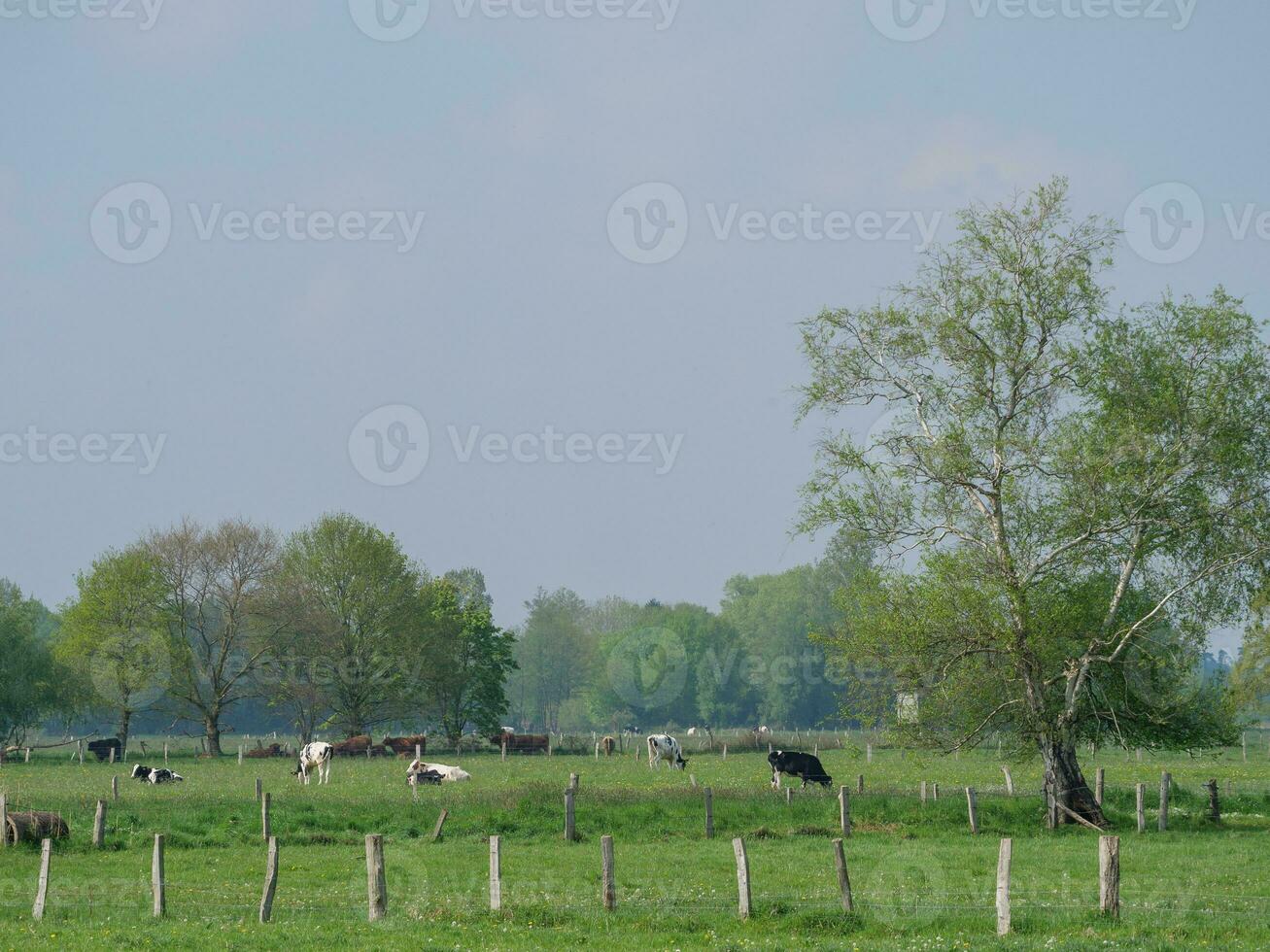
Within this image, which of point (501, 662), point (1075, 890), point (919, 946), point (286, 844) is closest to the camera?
point (919, 946)

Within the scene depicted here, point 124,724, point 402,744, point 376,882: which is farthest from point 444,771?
point 376,882

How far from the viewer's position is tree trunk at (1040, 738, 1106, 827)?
34688 mm

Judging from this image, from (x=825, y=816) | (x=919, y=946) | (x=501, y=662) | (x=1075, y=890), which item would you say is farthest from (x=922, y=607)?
(x=501, y=662)

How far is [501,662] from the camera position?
85.5 metres

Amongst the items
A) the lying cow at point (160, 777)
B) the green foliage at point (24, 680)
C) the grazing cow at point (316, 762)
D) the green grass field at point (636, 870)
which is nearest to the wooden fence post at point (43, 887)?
the green grass field at point (636, 870)

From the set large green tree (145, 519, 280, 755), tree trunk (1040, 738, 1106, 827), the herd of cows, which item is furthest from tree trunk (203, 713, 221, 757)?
tree trunk (1040, 738, 1106, 827)

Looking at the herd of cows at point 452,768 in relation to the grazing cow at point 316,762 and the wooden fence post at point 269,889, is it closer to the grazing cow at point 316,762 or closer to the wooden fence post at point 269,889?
the grazing cow at point 316,762

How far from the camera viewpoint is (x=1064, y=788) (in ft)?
114

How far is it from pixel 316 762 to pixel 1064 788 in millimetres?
32682

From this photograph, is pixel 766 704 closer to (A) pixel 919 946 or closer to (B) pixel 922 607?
(B) pixel 922 607

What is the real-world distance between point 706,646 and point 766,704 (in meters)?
8.67

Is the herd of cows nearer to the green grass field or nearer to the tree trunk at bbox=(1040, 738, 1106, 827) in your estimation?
the green grass field

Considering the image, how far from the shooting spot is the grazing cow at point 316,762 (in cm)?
5292

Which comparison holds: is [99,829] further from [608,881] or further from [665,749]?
[665,749]
